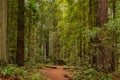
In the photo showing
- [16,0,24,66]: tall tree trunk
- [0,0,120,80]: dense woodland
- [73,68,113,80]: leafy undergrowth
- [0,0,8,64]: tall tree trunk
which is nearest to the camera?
[0,0,8,64]: tall tree trunk

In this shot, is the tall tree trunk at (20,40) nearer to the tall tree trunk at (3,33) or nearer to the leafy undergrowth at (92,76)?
the tall tree trunk at (3,33)

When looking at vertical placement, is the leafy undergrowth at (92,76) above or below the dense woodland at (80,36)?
below

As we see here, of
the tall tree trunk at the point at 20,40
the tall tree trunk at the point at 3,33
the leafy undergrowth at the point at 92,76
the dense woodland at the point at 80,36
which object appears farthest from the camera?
the tall tree trunk at the point at 20,40

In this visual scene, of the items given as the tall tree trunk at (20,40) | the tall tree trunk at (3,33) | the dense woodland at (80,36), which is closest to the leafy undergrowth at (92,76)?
the dense woodland at (80,36)

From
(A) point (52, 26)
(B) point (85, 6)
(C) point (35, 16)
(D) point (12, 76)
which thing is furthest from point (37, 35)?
(D) point (12, 76)

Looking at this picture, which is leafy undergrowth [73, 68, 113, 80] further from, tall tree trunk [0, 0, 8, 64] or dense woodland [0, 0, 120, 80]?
tall tree trunk [0, 0, 8, 64]

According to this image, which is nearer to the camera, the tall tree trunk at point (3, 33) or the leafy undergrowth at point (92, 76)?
the tall tree trunk at point (3, 33)

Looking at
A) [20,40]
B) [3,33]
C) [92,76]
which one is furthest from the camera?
[20,40]

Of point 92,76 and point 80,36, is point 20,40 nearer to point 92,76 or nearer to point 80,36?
point 92,76

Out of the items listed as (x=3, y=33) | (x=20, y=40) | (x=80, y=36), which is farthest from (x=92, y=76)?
(x=80, y=36)

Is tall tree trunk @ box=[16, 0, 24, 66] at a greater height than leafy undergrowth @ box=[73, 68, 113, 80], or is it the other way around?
tall tree trunk @ box=[16, 0, 24, 66]

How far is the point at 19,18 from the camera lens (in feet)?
46.3

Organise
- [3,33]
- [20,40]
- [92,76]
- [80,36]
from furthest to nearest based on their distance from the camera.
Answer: [80,36] → [20,40] → [92,76] → [3,33]

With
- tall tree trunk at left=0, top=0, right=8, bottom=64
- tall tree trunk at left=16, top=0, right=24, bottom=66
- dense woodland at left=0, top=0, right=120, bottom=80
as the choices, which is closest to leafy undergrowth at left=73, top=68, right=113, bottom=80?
dense woodland at left=0, top=0, right=120, bottom=80
